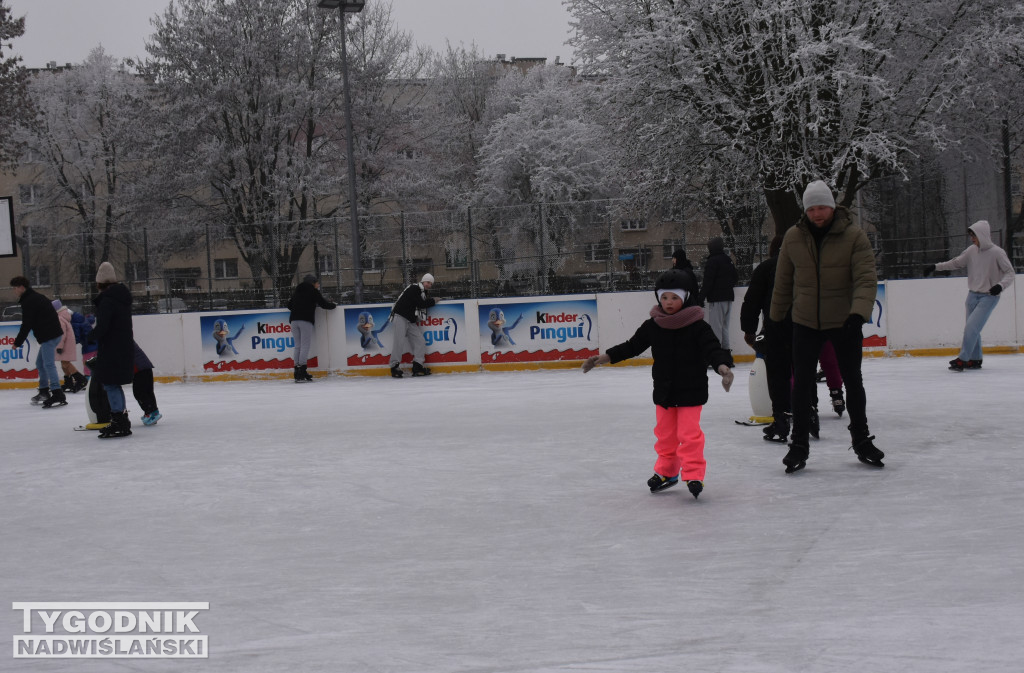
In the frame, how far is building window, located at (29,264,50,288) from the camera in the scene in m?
21.6

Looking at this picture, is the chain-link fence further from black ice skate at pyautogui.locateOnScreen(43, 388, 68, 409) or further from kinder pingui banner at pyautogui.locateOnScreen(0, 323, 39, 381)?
black ice skate at pyautogui.locateOnScreen(43, 388, 68, 409)

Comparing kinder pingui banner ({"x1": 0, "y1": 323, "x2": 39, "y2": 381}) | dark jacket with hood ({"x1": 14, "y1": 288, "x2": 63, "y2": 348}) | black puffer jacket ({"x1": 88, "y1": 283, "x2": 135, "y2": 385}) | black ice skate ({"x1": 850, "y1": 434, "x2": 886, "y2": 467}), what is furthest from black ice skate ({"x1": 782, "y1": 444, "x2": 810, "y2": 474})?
kinder pingui banner ({"x1": 0, "y1": 323, "x2": 39, "y2": 381})

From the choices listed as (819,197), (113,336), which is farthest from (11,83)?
(819,197)

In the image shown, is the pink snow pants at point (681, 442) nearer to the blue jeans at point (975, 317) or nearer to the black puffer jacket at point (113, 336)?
the black puffer jacket at point (113, 336)

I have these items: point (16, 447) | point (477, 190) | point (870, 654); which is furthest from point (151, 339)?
point (477, 190)

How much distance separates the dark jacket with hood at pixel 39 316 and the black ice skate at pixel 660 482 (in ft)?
34.9

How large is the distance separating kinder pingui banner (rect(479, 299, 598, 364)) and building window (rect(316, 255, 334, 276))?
3056 millimetres

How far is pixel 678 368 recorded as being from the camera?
6.86m

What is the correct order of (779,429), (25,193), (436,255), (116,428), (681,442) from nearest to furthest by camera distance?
(681,442)
(779,429)
(116,428)
(436,255)
(25,193)

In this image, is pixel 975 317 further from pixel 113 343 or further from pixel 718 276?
pixel 113 343

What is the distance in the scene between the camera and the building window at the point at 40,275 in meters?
21.6

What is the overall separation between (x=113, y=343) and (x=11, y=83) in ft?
110

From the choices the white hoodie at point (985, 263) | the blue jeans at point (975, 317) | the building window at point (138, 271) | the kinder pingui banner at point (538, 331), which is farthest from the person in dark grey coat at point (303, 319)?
the blue jeans at point (975, 317)

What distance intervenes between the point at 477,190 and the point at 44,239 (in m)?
26.4
